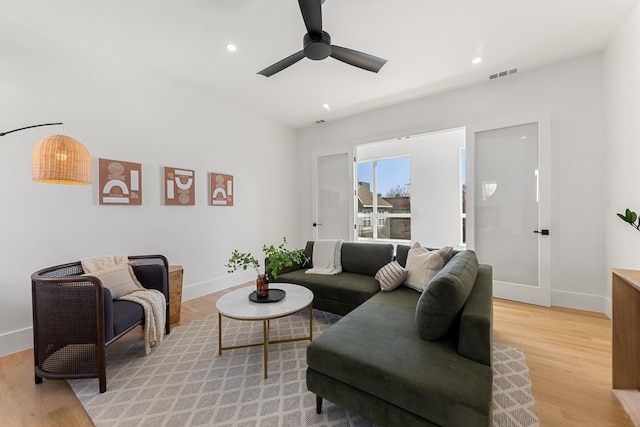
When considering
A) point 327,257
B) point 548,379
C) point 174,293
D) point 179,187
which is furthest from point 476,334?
point 179,187

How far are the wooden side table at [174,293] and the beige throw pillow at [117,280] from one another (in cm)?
43

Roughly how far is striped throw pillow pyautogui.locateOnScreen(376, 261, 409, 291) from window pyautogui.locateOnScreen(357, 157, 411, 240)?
280 centimetres

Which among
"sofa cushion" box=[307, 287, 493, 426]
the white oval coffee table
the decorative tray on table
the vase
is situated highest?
the vase

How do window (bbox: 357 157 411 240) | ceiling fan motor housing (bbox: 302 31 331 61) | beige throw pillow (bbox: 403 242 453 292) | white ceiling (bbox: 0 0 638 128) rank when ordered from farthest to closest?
window (bbox: 357 157 411 240), beige throw pillow (bbox: 403 242 453 292), white ceiling (bbox: 0 0 638 128), ceiling fan motor housing (bbox: 302 31 331 61)

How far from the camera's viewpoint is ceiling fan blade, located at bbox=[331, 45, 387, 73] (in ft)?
6.88

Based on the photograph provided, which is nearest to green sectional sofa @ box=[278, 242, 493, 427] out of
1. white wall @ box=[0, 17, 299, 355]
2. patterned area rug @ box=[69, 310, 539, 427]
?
patterned area rug @ box=[69, 310, 539, 427]

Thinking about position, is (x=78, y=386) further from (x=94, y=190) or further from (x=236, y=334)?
(x=94, y=190)

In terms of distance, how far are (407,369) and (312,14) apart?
2145 mm

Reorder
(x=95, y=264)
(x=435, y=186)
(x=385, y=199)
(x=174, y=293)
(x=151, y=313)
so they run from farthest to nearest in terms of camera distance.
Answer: (x=385, y=199) < (x=435, y=186) < (x=174, y=293) < (x=95, y=264) < (x=151, y=313)

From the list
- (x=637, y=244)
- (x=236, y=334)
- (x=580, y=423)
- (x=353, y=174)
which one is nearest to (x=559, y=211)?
(x=637, y=244)

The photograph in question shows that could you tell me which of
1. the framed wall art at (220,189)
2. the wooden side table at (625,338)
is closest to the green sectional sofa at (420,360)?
the wooden side table at (625,338)

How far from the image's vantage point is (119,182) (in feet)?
9.41

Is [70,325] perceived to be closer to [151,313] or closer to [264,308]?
[151,313]

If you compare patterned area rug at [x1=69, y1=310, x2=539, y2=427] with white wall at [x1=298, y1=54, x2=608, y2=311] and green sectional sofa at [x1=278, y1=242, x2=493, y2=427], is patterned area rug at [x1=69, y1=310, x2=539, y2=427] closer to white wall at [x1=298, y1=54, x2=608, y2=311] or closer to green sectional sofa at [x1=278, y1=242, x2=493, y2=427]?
green sectional sofa at [x1=278, y1=242, x2=493, y2=427]
